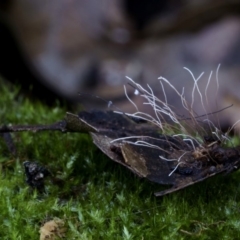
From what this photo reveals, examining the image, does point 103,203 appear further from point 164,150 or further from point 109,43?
point 109,43

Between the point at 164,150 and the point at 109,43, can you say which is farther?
the point at 109,43

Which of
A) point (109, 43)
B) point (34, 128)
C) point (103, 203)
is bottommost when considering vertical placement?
point (109, 43)

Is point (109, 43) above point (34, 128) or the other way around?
the other way around

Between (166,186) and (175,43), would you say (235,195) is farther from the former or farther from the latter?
(175,43)

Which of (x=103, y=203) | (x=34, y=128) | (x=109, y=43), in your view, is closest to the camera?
(x=103, y=203)

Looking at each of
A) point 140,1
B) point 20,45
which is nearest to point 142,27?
point 140,1

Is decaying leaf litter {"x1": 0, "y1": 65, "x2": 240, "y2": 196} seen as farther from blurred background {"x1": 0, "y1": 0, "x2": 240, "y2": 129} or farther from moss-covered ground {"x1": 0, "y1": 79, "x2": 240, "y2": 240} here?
blurred background {"x1": 0, "y1": 0, "x2": 240, "y2": 129}

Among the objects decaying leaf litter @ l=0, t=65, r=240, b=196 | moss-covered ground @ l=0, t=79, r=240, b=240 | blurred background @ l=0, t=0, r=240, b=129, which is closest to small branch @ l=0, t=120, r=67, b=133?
decaying leaf litter @ l=0, t=65, r=240, b=196

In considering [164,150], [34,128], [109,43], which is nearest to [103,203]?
[164,150]
